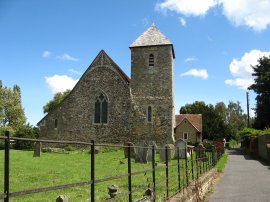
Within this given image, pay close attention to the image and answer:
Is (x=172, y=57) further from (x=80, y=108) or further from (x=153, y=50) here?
(x=80, y=108)

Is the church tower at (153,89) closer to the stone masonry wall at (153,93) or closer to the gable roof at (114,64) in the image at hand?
the stone masonry wall at (153,93)

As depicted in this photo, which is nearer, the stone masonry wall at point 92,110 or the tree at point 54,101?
the stone masonry wall at point 92,110

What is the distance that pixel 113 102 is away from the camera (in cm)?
3781

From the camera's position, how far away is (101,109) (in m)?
38.2

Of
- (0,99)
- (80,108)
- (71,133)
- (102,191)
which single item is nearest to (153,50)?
(80,108)

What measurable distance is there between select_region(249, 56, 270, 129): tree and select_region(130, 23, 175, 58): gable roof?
1992 cm

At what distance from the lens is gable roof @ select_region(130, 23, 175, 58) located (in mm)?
38219

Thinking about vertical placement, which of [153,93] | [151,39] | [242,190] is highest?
[151,39]

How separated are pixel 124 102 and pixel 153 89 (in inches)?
129

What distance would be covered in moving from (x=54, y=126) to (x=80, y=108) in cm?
341

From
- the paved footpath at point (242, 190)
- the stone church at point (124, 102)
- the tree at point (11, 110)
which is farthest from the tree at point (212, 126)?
the paved footpath at point (242, 190)

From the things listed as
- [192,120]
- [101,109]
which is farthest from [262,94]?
[101,109]

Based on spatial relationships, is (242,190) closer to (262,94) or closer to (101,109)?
(101,109)

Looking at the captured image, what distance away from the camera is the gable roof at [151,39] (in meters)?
38.2
